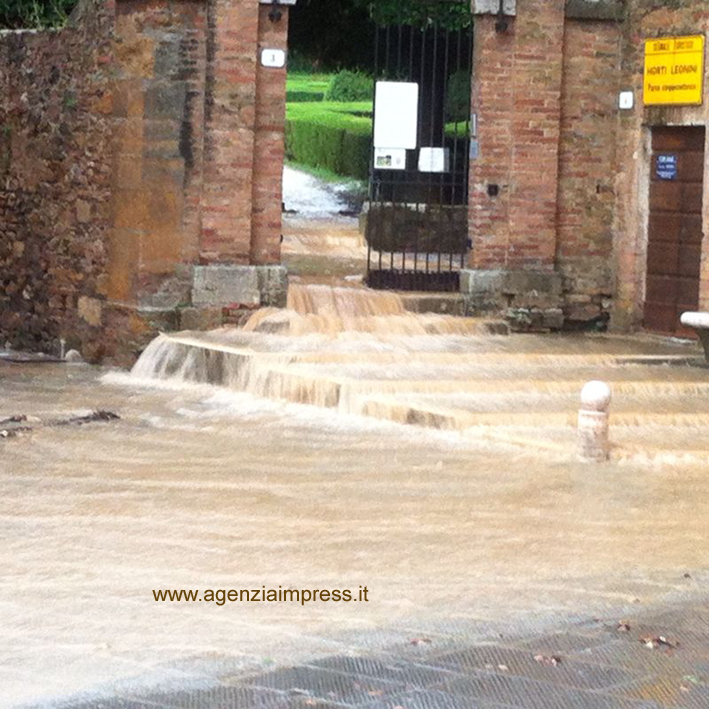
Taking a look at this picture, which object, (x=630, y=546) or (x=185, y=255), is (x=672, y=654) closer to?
(x=630, y=546)

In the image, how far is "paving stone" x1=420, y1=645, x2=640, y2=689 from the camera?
6699 millimetres

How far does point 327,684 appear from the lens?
661 centimetres

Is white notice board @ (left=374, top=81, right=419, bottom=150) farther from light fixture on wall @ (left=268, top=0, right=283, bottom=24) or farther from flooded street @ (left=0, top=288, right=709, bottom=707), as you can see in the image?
flooded street @ (left=0, top=288, right=709, bottom=707)

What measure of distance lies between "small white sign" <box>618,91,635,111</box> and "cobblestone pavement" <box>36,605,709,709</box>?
10479mm

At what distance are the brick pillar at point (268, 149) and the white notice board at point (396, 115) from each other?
1.10 meters

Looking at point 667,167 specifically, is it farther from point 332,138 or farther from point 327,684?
point 332,138

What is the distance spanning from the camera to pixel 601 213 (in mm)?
17688

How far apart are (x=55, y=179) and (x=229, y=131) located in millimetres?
2512

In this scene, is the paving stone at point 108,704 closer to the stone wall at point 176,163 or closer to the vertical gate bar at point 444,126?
the stone wall at point 176,163

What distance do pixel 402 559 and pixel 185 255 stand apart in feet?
26.4

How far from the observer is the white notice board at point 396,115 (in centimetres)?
1723

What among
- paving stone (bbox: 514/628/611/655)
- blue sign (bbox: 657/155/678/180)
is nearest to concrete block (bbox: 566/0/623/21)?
blue sign (bbox: 657/155/678/180)

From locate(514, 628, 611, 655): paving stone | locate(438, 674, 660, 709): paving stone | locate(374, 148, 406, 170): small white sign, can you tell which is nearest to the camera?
locate(438, 674, 660, 709): paving stone

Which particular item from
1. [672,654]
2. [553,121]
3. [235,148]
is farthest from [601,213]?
[672,654]
